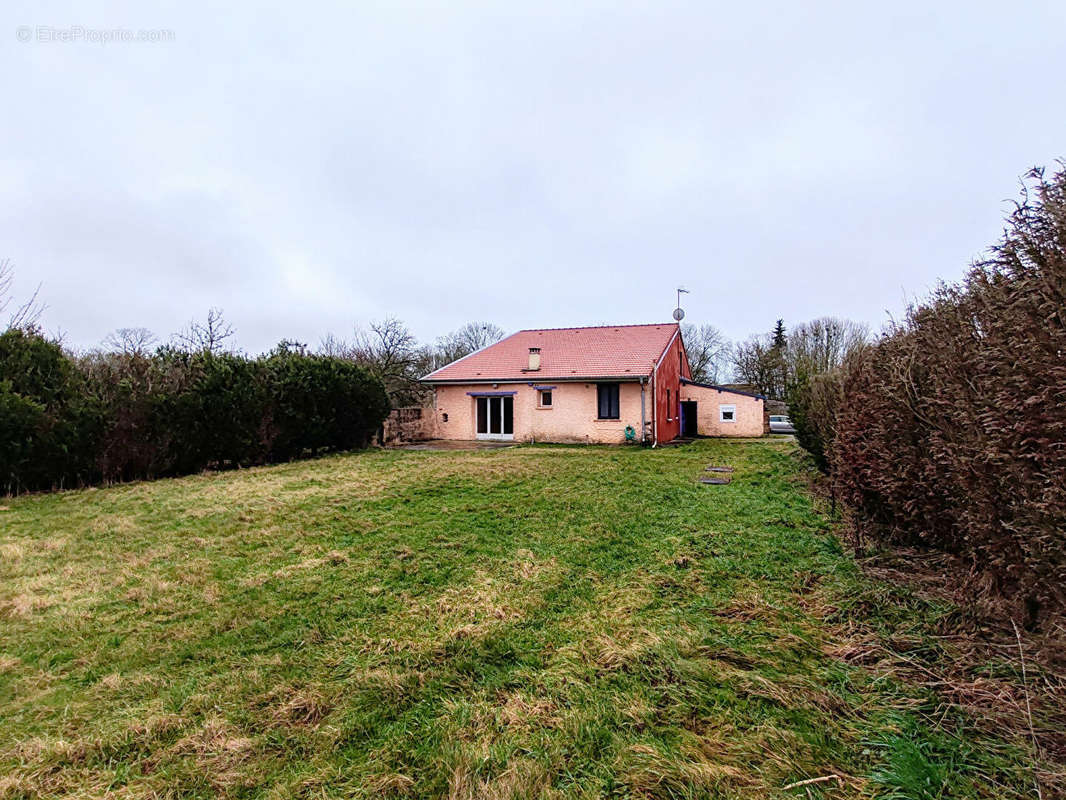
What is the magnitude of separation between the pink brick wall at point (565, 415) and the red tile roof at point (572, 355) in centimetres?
53

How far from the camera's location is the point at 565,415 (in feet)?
62.0

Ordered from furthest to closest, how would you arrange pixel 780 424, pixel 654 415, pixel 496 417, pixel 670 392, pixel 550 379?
pixel 780 424
pixel 670 392
pixel 496 417
pixel 550 379
pixel 654 415

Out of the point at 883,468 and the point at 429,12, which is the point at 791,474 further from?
the point at 429,12

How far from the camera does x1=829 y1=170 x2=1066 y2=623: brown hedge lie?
243 cm

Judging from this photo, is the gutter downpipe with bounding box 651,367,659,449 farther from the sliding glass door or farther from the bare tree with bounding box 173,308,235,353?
the bare tree with bounding box 173,308,235,353

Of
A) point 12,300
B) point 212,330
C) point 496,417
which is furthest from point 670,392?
point 212,330

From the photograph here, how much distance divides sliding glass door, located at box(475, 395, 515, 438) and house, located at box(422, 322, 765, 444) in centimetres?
4

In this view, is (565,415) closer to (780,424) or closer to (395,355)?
(395,355)

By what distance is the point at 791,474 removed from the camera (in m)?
10.8

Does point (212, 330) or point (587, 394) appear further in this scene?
point (212, 330)

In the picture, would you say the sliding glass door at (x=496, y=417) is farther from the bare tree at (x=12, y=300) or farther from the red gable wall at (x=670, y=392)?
the bare tree at (x=12, y=300)

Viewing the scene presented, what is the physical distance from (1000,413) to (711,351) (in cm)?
4267

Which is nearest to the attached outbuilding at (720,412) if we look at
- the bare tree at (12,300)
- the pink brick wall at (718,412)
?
the pink brick wall at (718,412)

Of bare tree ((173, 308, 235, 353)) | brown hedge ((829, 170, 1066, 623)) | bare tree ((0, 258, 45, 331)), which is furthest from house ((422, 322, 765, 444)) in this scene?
bare tree ((173, 308, 235, 353))
